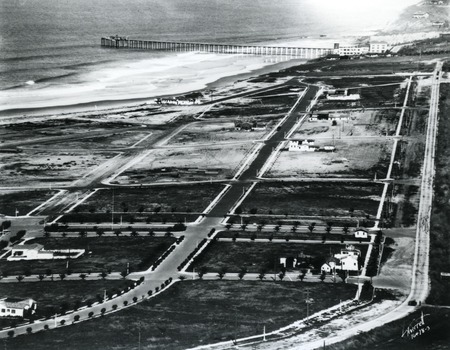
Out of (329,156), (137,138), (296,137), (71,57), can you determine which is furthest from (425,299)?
(71,57)

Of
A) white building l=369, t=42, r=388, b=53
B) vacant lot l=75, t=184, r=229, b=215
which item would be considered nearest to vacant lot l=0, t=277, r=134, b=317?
vacant lot l=75, t=184, r=229, b=215

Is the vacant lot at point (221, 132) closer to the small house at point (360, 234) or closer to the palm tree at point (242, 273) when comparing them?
the small house at point (360, 234)

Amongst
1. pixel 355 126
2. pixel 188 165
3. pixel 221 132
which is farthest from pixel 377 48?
pixel 188 165

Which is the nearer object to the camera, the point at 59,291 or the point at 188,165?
the point at 59,291

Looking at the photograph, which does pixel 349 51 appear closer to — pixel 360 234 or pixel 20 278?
pixel 360 234

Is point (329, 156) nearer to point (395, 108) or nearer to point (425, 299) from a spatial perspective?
point (395, 108)
